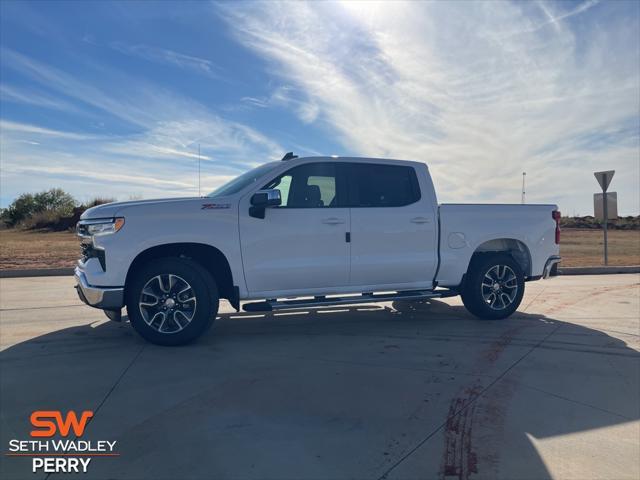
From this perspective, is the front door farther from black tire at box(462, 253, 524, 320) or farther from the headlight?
black tire at box(462, 253, 524, 320)

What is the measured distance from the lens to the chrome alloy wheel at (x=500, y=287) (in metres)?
6.34

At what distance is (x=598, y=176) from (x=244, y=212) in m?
10.9

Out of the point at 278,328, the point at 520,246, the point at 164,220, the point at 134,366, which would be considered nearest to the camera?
the point at 134,366

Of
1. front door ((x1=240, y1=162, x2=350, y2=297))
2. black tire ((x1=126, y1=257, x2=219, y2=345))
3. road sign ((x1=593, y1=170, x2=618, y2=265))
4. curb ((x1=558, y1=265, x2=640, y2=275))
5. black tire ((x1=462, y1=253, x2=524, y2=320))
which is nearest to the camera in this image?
black tire ((x1=126, y1=257, x2=219, y2=345))

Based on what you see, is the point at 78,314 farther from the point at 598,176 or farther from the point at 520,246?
the point at 598,176

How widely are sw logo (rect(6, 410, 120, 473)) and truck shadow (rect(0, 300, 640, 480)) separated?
0.08 meters

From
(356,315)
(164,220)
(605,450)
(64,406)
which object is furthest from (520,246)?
(64,406)

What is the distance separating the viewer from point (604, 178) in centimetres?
1231

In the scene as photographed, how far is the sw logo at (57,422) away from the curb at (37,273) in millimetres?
8581

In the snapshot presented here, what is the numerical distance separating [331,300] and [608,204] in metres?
10.9

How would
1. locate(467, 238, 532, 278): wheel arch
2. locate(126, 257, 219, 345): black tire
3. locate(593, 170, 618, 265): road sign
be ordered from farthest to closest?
locate(593, 170, 618, 265): road sign → locate(467, 238, 532, 278): wheel arch → locate(126, 257, 219, 345): black tire

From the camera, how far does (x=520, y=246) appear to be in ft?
21.4

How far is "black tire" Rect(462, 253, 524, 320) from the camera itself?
6.24 meters

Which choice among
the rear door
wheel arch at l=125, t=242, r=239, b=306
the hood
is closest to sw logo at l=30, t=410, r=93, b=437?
wheel arch at l=125, t=242, r=239, b=306
